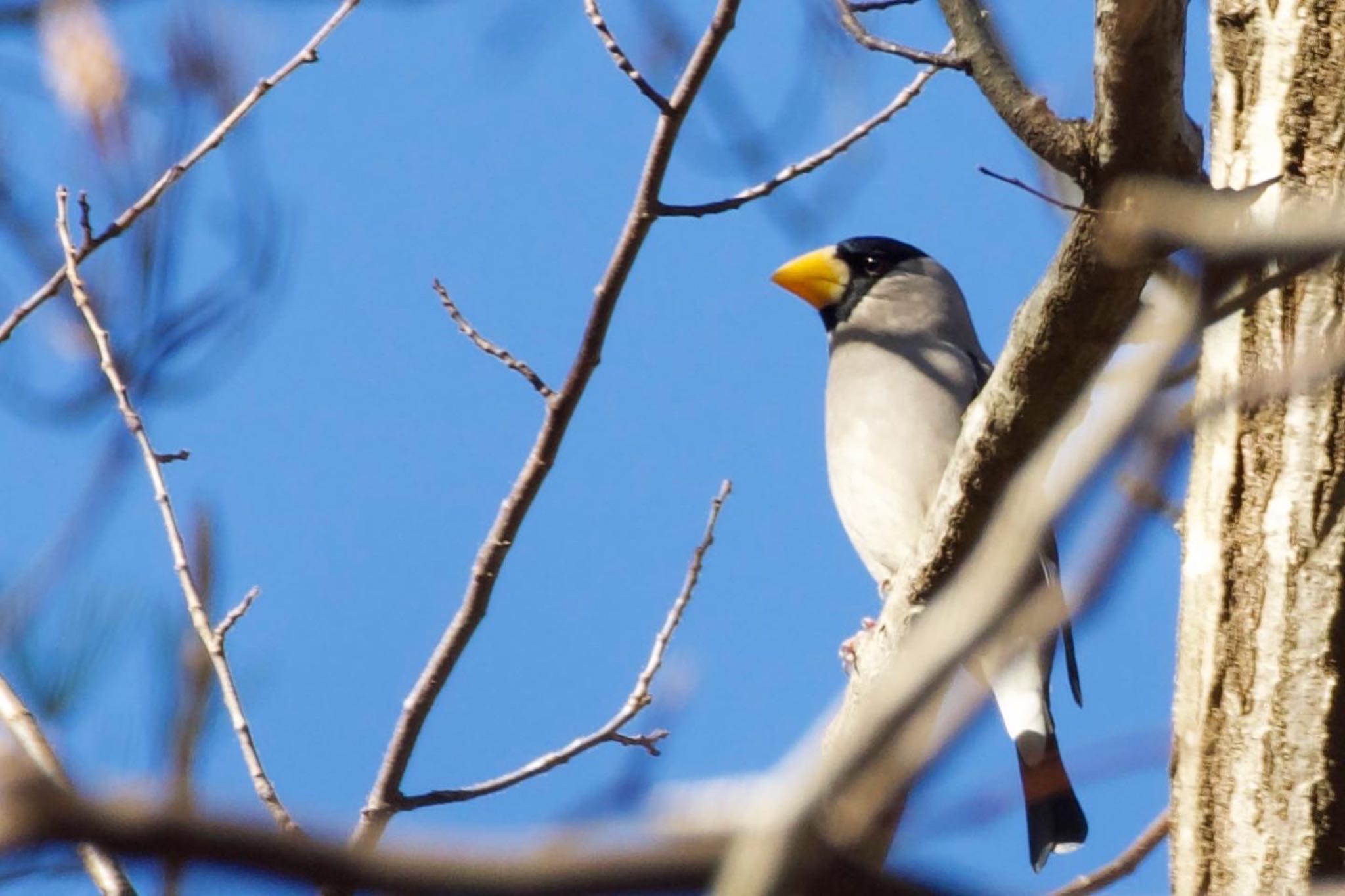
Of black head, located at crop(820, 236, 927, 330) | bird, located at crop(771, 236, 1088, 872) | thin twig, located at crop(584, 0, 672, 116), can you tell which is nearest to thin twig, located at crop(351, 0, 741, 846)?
thin twig, located at crop(584, 0, 672, 116)

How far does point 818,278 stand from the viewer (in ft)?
18.4

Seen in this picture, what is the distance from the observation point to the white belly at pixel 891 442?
437 cm

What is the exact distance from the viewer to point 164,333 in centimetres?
255

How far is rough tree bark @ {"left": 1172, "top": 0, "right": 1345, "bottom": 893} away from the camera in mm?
2311

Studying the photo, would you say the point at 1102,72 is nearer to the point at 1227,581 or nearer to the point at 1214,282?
the point at 1227,581

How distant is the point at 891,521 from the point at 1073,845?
987 millimetres

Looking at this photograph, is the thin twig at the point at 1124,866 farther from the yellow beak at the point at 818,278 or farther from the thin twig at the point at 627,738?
the yellow beak at the point at 818,278

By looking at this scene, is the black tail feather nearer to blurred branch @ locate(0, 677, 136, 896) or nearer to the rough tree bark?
the rough tree bark

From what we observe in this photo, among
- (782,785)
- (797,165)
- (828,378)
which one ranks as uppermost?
(828,378)

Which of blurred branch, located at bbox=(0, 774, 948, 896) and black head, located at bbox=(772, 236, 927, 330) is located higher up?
black head, located at bbox=(772, 236, 927, 330)

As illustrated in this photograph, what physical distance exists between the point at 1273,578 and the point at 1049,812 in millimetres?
2112

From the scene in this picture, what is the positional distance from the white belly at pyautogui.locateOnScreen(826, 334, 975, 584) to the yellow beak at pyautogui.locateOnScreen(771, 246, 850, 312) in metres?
0.87

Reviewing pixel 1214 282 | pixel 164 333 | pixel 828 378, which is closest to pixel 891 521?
pixel 828 378

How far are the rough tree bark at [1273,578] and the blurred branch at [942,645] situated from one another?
4.86 ft
